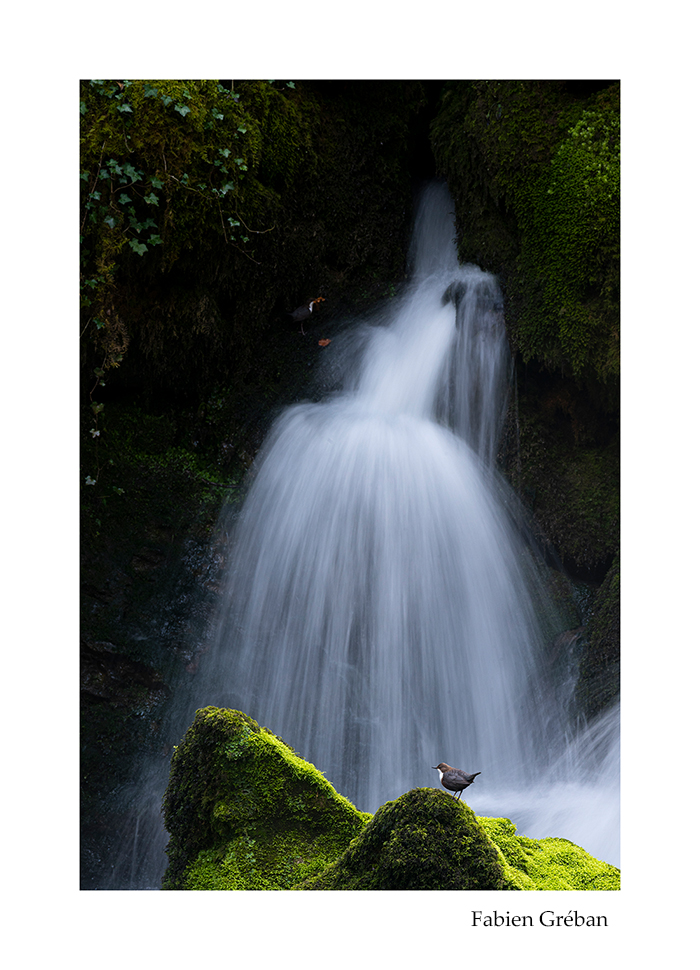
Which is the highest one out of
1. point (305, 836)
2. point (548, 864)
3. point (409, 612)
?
point (409, 612)

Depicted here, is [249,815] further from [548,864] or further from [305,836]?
[548,864]

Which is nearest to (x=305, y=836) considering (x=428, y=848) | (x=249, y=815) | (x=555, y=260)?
(x=249, y=815)

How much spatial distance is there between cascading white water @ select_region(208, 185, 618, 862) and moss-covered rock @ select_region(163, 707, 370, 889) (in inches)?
49.7

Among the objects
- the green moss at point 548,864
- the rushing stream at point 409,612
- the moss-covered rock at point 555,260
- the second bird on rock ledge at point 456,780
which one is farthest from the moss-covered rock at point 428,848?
the moss-covered rock at point 555,260

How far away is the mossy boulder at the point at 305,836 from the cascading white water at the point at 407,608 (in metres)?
1.00

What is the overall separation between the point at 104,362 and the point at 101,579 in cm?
152

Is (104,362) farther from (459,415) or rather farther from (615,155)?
(615,155)

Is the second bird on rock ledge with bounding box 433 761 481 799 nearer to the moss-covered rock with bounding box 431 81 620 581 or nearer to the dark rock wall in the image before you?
the dark rock wall

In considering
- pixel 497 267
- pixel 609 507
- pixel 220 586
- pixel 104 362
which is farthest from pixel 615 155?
pixel 220 586

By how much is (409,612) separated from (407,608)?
3 centimetres

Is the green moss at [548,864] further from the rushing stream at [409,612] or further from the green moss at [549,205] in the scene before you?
the green moss at [549,205]

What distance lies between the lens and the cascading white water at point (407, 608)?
3912 millimetres

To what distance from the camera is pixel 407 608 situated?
4035 mm

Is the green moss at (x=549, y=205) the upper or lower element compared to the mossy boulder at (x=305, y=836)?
upper
